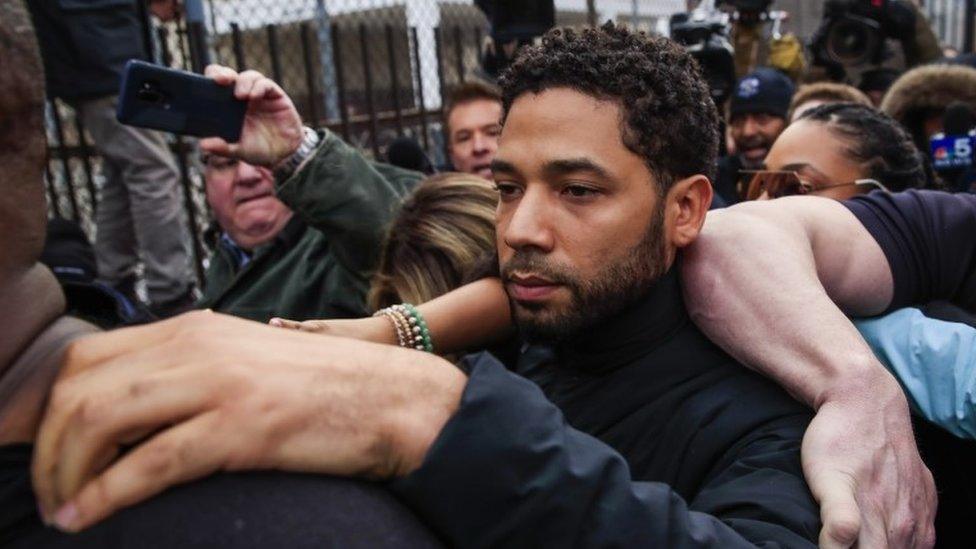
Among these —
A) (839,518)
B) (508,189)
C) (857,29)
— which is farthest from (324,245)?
(857,29)

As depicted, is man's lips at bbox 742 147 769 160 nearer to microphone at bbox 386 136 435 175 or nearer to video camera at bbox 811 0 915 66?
microphone at bbox 386 136 435 175

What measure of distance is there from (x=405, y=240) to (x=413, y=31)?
3.59m

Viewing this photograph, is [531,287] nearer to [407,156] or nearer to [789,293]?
[789,293]

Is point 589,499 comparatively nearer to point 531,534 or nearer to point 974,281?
point 531,534

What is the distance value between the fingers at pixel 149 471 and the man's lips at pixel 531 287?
2.94 ft

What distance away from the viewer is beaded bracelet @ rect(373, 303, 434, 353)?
168 centimetres

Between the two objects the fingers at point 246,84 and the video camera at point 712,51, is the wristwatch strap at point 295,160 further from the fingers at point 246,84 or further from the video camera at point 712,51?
the video camera at point 712,51

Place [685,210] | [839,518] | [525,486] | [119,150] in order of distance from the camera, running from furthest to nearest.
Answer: [119,150] < [685,210] < [839,518] < [525,486]

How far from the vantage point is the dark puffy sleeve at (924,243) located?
1.68 meters

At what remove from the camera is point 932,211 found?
5.84 ft

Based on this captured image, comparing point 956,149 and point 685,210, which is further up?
point 685,210

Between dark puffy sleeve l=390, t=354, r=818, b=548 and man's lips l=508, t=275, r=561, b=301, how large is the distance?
61 cm

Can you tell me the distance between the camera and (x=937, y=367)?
1508 millimetres

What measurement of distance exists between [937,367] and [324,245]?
183cm
